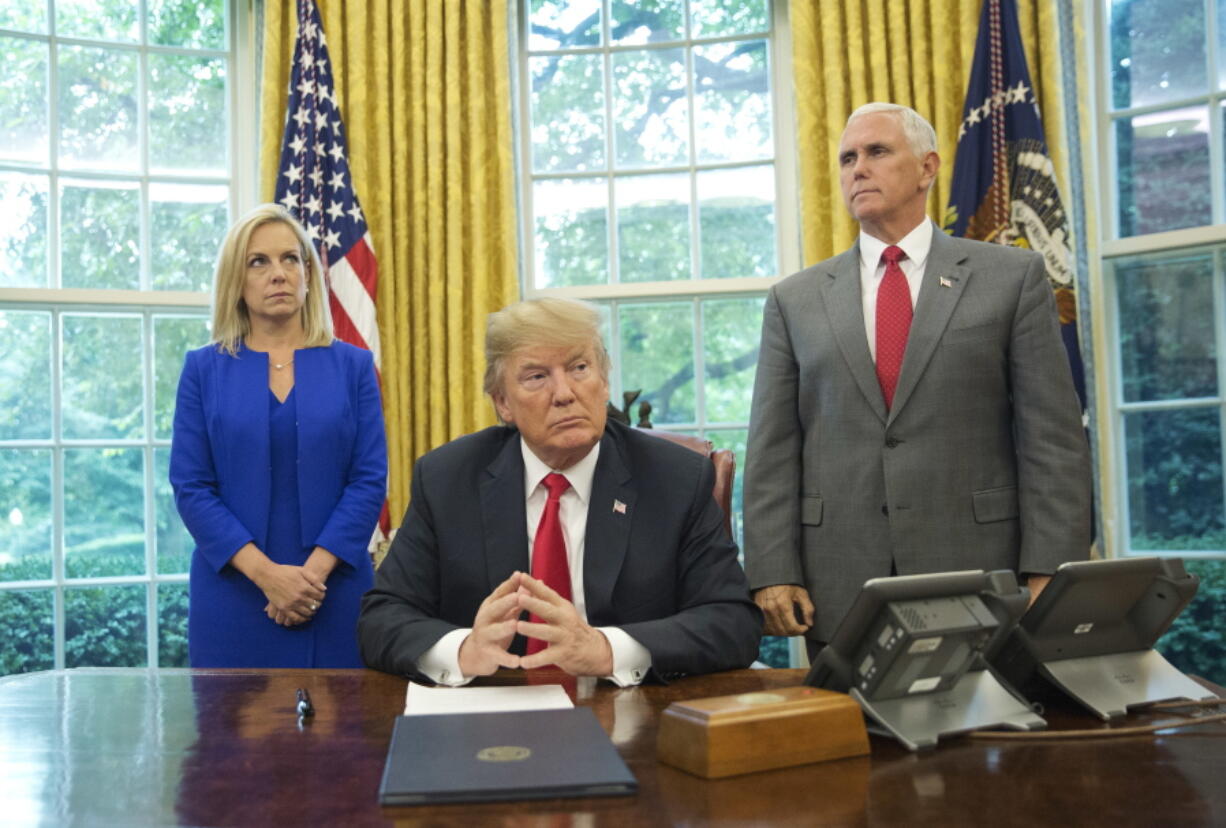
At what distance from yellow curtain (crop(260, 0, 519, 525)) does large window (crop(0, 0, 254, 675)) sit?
436 mm

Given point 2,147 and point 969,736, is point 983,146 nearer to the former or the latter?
point 969,736

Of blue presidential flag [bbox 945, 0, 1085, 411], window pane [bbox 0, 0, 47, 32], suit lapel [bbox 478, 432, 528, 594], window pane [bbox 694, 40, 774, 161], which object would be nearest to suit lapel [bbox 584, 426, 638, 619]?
suit lapel [bbox 478, 432, 528, 594]

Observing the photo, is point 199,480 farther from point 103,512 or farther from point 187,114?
point 187,114

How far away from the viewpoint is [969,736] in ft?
4.07

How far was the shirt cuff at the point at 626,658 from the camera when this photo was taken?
5.12ft

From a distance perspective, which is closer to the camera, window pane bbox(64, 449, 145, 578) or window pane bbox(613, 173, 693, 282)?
window pane bbox(64, 449, 145, 578)

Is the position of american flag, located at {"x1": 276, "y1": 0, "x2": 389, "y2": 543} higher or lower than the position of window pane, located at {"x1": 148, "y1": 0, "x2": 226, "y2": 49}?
lower

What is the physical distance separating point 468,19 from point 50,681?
10.1 ft

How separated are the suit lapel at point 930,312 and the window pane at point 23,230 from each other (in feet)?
10.8

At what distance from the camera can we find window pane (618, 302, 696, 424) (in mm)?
4250

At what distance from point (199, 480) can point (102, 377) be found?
69.9 inches

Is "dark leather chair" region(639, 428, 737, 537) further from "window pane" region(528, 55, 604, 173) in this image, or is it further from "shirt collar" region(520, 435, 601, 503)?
"window pane" region(528, 55, 604, 173)

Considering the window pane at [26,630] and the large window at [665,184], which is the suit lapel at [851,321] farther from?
the window pane at [26,630]

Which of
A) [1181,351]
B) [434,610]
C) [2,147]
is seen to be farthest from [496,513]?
[2,147]
